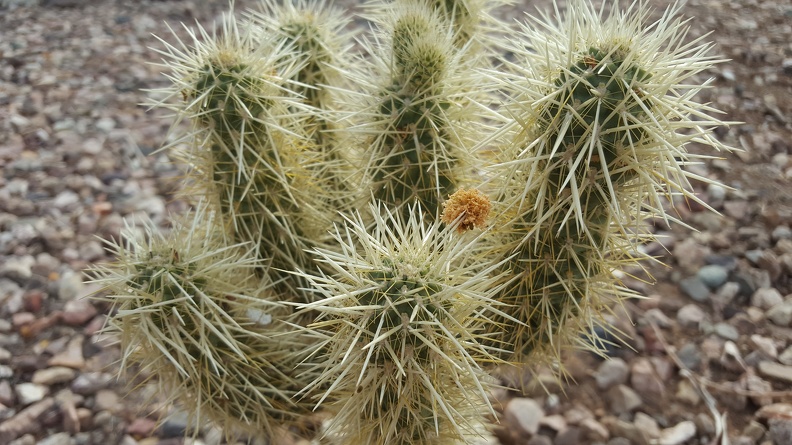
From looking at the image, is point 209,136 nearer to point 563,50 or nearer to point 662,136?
point 563,50

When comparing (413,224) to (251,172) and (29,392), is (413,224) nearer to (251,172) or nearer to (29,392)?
(251,172)

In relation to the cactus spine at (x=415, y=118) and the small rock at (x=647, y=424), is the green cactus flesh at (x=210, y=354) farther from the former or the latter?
the small rock at (x=647, y=424)

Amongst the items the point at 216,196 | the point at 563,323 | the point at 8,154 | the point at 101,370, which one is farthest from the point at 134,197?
the point at 563,323

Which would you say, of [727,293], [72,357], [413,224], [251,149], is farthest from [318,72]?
[727,293]

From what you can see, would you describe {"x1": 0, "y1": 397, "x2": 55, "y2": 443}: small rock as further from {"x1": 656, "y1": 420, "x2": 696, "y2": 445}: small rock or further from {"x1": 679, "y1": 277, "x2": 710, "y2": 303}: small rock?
{"x1": 679, "y1": 277, "x2": 710, "y2": 303}: small rock

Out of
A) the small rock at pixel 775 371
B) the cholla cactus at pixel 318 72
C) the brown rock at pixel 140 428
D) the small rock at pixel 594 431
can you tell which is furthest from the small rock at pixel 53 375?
the small rock at pixel 775 371

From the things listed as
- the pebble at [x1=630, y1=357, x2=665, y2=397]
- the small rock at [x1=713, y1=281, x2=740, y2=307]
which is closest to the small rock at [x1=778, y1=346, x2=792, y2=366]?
the small rock at [x1=713, y1=281, x2=740, y2=307]
